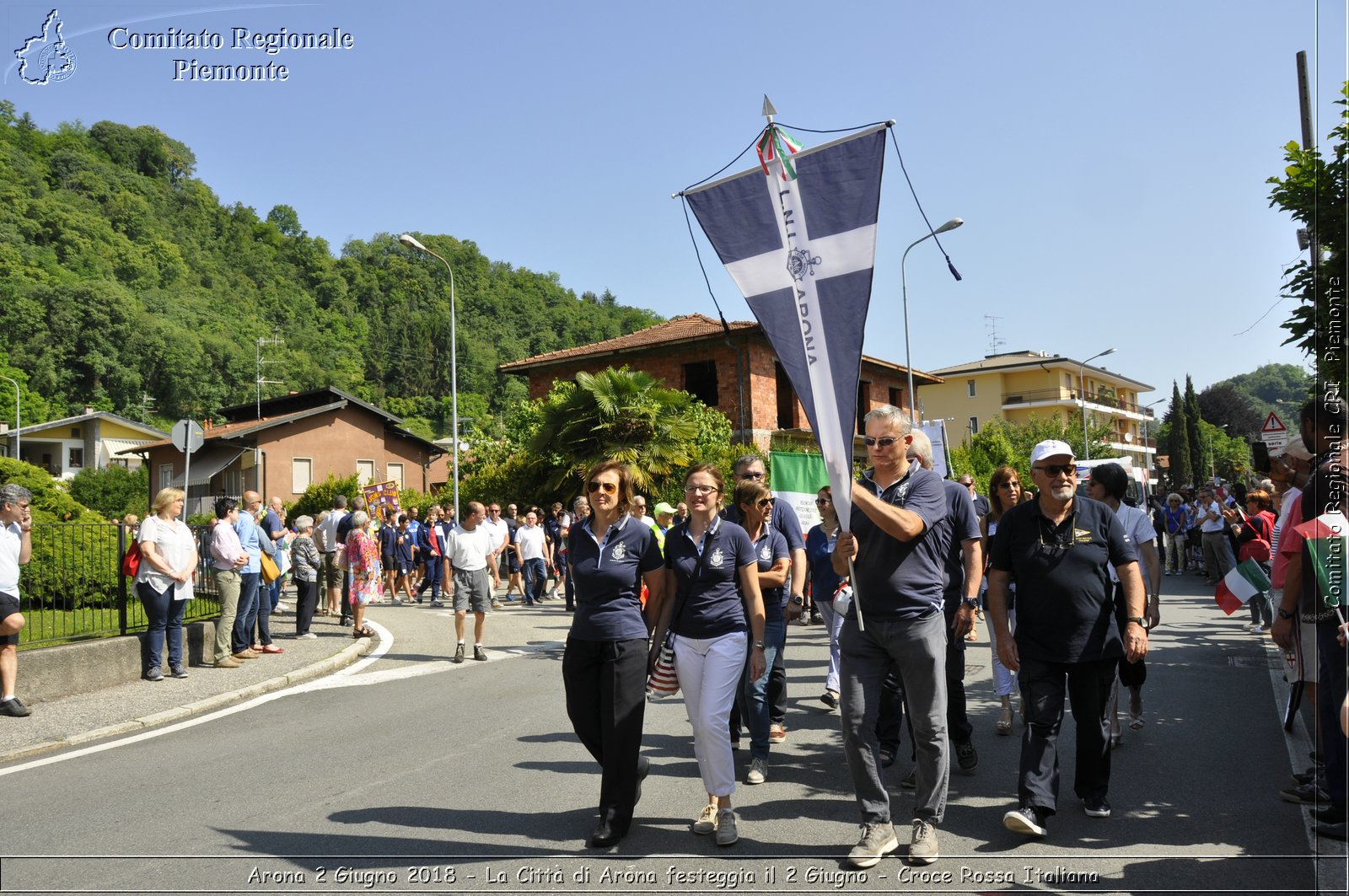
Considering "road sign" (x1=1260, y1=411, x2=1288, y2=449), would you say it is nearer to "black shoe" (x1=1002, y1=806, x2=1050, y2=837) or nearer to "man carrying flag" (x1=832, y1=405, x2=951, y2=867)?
"black shoe" (x1=1002, y1=806, x2=1050, y2=837)

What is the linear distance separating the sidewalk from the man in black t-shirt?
6800 millimetres

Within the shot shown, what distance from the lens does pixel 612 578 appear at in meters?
4.96

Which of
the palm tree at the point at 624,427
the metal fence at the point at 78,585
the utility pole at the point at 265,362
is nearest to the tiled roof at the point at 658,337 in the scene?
the palm tree at the point at 624,427

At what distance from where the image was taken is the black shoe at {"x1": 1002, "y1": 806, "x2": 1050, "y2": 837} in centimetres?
464

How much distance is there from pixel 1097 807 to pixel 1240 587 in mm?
3257

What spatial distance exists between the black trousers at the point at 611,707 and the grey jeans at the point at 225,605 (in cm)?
705

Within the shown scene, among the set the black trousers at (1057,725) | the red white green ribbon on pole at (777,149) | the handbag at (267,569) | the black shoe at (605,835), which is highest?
the red white green ribbon on pole at (777,149)

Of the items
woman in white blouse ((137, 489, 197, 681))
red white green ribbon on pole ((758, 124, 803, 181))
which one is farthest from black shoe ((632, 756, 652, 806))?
woman in white blouse ((137, 489, 197, 681))

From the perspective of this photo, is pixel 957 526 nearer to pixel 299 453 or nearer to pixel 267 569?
pixel 267 569

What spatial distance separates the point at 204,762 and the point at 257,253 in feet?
303

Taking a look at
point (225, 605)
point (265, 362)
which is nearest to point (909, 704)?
point (225, 605)

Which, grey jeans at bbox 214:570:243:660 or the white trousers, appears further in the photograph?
grey jeans at bbox 214:570:243:660

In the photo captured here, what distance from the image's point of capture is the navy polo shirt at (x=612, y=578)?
16.2 ft

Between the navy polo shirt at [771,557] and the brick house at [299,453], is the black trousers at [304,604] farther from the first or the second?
the brick house at [299,453]
